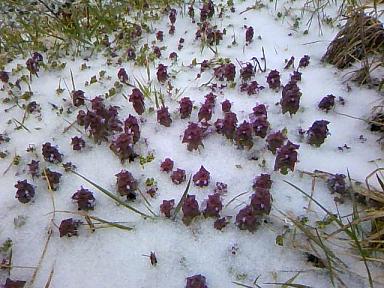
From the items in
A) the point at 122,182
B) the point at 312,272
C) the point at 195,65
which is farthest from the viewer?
the point at 195,65

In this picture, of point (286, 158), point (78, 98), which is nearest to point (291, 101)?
point (286, 158)

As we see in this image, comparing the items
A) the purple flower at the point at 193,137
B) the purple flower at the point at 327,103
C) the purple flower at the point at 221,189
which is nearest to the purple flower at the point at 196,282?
the purple flower at the point at 221,189

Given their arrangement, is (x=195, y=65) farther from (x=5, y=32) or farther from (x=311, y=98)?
(x=5, y=32)

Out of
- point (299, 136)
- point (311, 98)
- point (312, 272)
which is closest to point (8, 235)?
point (312, 272)

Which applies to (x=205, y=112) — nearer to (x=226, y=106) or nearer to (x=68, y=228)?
(x=226, y=106)

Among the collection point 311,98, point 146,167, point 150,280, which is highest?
point 311,98

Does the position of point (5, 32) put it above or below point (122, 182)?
above

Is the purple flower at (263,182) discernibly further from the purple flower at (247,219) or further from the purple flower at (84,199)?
the purple flower at (84,199)
